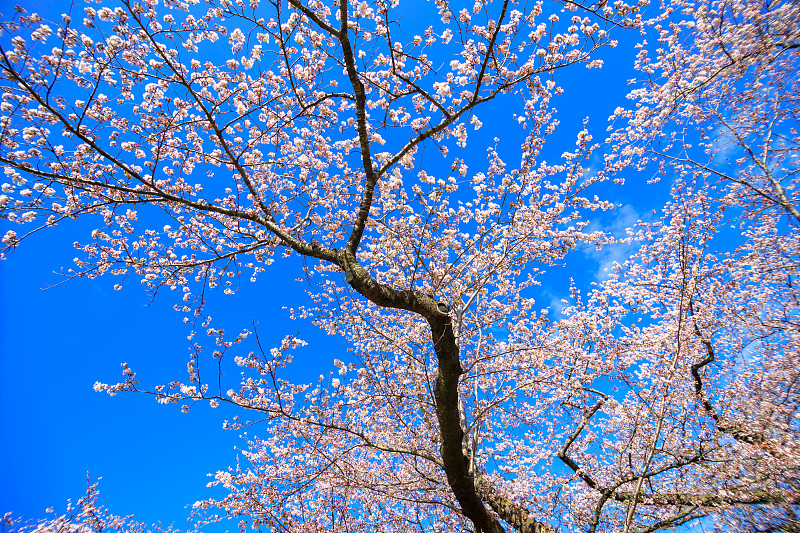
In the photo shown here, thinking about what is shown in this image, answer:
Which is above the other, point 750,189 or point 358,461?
point 750,189

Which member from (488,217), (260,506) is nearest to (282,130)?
(488,217)

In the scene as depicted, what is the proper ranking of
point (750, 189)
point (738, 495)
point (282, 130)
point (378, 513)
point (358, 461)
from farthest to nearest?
1. point (358, 461)
2. point (378, 513)
3. point (750, 189)
4. point (282, 130)
5. point (738, 495)

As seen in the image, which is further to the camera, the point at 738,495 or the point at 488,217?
the point at 488,217

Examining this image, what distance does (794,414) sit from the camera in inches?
199

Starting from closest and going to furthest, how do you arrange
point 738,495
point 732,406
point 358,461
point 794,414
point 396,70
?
point 396,70 < point 738,495 < point 794,414 < point 732,406 < point 358,461

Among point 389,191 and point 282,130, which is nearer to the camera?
point 282,130

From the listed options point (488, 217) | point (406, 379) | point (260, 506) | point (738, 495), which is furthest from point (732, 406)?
point (260, 506)

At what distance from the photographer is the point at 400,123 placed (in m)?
5.66

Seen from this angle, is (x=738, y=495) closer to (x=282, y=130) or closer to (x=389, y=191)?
(x=389, y=191)

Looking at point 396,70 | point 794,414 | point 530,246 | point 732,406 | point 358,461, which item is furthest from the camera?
point 358,461

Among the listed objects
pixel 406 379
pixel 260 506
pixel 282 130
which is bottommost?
pixel 260 506

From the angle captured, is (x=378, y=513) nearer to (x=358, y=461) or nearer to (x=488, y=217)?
(x=358, y=461)

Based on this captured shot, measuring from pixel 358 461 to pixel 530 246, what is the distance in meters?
7.88

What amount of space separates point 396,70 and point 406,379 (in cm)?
686
